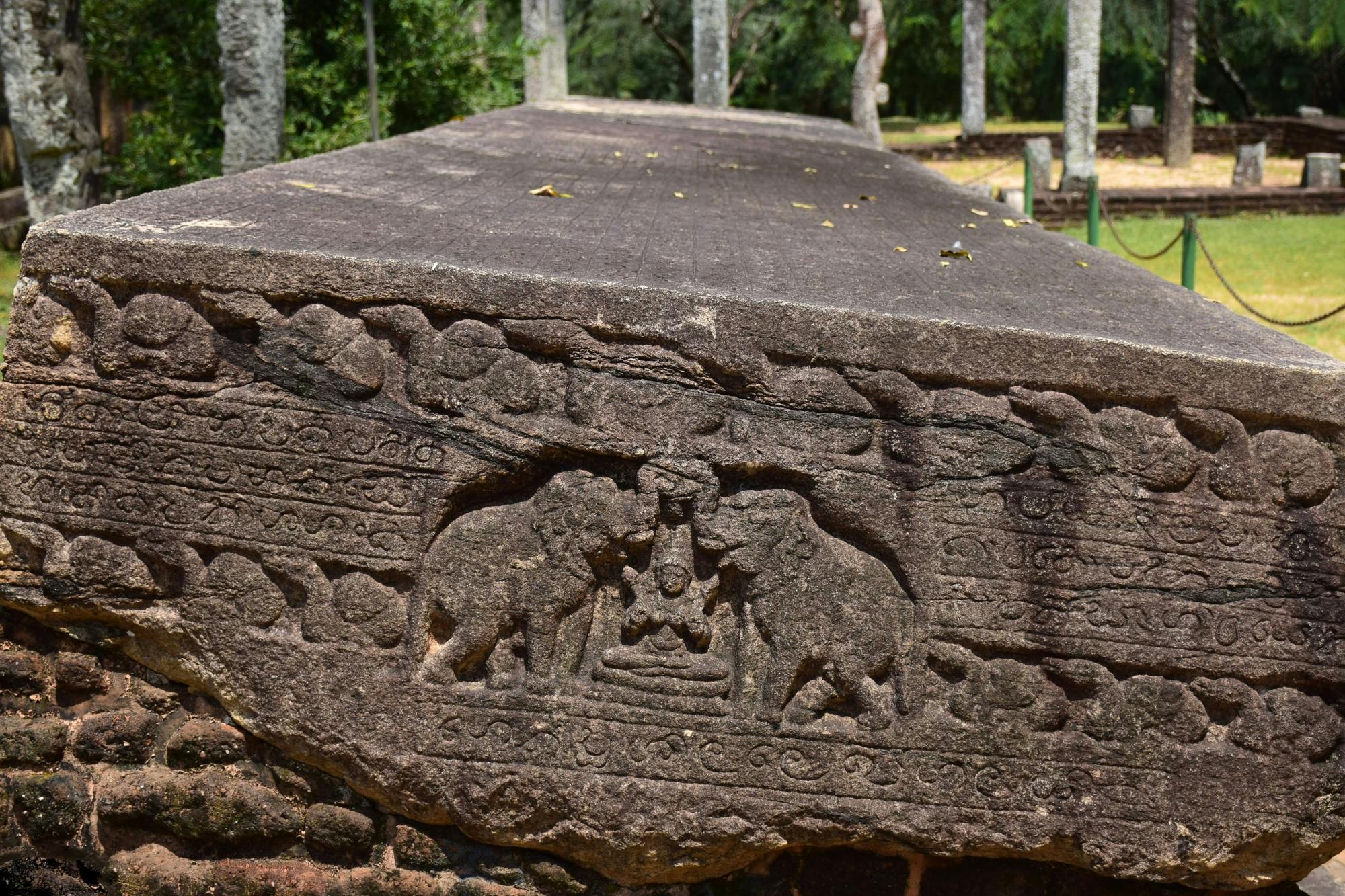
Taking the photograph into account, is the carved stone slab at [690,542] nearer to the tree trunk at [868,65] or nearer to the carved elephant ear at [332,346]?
the carved elephant ear at [332,346]

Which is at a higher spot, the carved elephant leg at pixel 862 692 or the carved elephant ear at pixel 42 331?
the carved elephant ear at pixel 42 331

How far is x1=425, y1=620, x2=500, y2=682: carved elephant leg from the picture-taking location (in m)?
2.16

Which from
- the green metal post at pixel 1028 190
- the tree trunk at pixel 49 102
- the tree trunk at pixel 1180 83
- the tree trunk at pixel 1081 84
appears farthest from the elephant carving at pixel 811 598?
the tree trunk at pixel 1180 83

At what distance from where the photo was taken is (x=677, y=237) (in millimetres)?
2760

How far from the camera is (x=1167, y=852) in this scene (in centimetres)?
220

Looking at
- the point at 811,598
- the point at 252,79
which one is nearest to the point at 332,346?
the point at 811,598

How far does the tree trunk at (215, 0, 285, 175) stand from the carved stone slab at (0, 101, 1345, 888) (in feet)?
14.0

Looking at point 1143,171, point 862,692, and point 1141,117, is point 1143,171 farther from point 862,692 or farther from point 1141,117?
point 862,692

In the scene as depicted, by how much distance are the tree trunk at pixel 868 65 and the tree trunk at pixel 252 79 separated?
7.70 metres

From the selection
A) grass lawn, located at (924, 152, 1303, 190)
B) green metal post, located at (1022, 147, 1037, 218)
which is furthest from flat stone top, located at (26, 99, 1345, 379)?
grass lawn, located at (924, 152, 1303, 190)

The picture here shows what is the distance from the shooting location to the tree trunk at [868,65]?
12.7m

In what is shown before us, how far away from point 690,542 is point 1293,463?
1.02m

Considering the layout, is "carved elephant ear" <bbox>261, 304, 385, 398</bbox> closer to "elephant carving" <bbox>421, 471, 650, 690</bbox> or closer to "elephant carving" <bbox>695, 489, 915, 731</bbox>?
"elephant carving" <bbox>421, 471, 650, 690</bbox>

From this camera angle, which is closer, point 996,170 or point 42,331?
point 42,331
